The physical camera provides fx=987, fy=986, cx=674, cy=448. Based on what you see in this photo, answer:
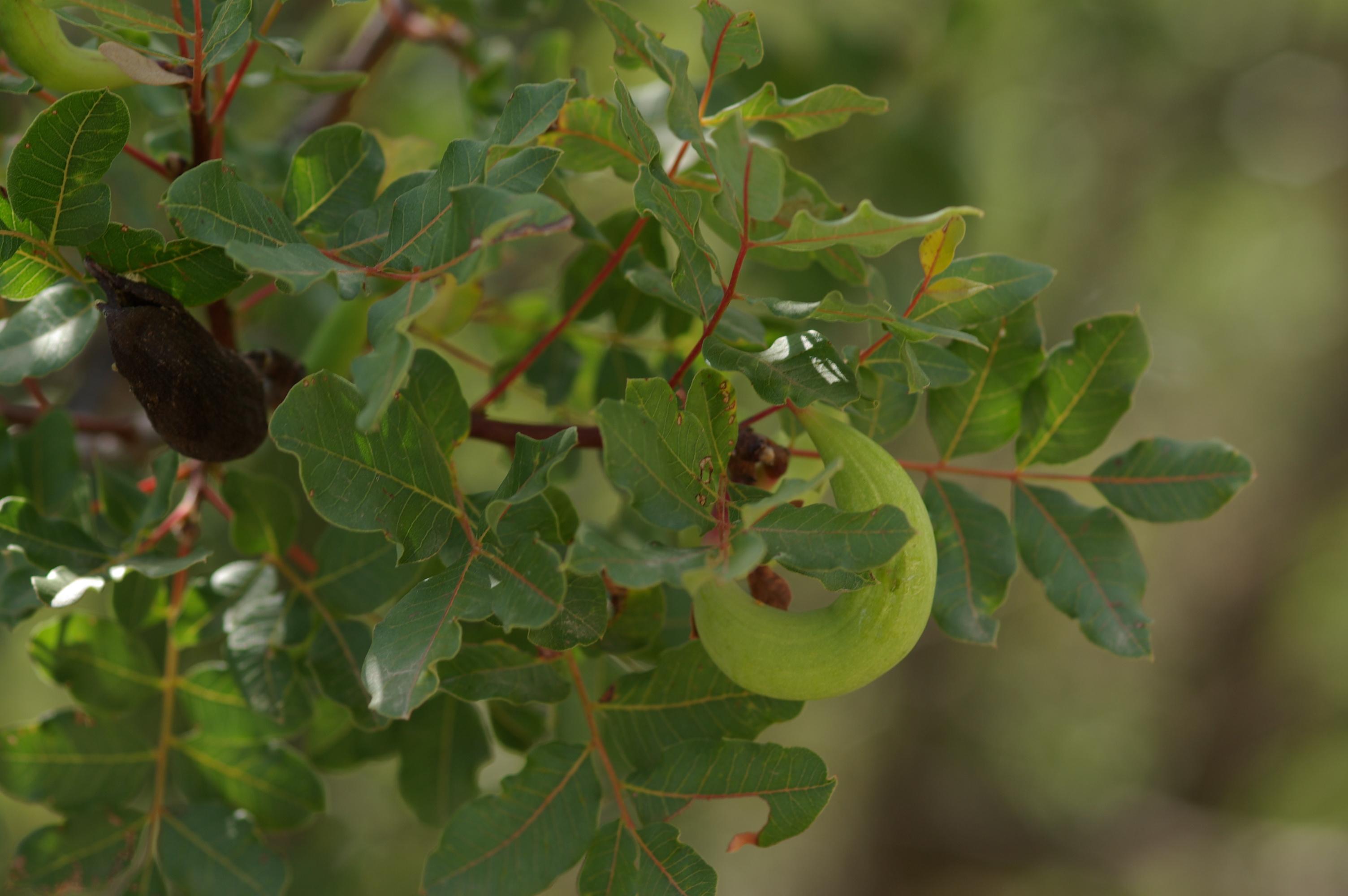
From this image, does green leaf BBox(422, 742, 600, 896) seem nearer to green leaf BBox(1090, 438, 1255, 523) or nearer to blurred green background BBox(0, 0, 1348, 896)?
green leaf BBox(1090, 438, 1255, 523)

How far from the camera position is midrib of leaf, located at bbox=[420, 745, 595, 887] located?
2.15 ft

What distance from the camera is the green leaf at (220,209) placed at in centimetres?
53

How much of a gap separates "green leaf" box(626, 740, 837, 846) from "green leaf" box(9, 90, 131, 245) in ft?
1.64

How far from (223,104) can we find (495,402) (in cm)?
43

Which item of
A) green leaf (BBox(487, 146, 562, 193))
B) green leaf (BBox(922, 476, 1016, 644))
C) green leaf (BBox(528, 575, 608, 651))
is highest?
green leaf (BBox(487, 146, 562, 193))

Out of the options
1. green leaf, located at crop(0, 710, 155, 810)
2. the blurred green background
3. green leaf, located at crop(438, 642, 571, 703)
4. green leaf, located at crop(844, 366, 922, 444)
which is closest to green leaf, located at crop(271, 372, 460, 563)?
green leaf, located at crop(438, 642, 571, 703)

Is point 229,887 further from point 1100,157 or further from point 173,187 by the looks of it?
point 1100,157

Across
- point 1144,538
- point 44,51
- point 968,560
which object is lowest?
point 1144,538

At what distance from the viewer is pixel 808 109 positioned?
69 centimetres

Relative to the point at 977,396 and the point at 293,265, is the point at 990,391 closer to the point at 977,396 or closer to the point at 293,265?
the point at 977,396

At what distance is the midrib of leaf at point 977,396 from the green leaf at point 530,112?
0.40m

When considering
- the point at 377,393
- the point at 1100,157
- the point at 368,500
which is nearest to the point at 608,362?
the point at 368,500

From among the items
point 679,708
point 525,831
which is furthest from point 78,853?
point 679,708

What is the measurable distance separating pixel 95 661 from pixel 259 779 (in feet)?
0.56
